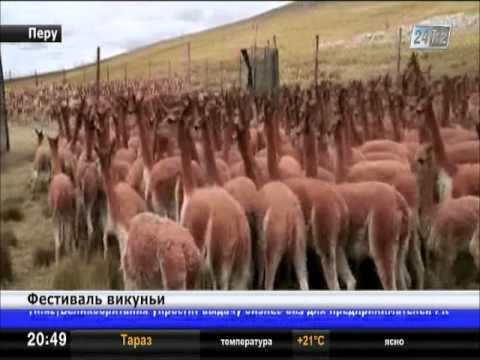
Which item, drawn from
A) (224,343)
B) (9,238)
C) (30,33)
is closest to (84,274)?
(9,238)

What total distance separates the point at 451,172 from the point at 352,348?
1.30 m

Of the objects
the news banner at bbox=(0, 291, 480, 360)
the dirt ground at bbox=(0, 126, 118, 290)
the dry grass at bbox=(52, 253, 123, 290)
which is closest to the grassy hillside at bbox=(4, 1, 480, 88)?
the dirt ground at bbox=(0, 126, 118, 290)

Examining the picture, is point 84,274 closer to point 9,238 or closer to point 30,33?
point 9,238

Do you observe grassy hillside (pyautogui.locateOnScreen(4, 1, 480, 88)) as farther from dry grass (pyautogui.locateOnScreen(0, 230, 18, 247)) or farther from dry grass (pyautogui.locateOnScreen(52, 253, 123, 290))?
dry grass (pyautogui.locateOnScreen(52, 253, 123, 290))

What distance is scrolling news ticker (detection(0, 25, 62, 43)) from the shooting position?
2.53 m

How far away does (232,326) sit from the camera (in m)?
2.41

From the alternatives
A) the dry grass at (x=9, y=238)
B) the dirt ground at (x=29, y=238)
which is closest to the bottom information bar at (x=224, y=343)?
the dirt ground at (x=29, y=238)

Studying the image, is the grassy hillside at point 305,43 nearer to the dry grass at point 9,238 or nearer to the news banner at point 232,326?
the dry grass at point 9,238

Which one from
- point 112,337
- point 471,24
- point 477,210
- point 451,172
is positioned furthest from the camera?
point 451,172

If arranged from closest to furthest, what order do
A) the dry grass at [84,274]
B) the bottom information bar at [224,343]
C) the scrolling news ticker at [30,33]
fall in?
the bottom information bar at [224,343]
the scrolling news ticker at [30,33]
the dry grass at [84,274]

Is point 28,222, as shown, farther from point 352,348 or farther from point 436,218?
point 436,218

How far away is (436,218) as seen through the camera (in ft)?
11.1

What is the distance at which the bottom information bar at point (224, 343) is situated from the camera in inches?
94.5

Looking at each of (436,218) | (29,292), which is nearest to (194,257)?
(29,292)
